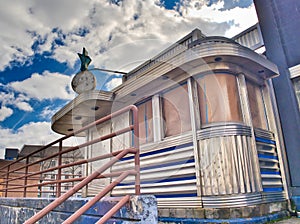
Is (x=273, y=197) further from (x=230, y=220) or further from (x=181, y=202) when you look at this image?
(x=181, y=202)

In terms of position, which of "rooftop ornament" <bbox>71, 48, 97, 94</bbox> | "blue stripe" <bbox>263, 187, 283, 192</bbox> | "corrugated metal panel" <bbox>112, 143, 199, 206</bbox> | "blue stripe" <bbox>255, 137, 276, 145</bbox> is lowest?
"blue stripe" <bbox>263, 187, 283, 192</bbox>

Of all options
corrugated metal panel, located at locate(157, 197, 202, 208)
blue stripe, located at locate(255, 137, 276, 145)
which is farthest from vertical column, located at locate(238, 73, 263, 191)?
corrugated metal panel, located at locate(157, 197, 202, 208)

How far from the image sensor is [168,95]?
5590mm

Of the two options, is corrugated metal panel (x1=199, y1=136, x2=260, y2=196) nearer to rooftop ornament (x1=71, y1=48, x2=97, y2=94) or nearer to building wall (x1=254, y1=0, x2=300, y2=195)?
building wall (x1=254, y1=0, x2=300, y2=195)

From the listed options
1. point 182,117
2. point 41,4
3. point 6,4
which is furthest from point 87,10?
point 182,117

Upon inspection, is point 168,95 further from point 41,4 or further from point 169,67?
point 41,4

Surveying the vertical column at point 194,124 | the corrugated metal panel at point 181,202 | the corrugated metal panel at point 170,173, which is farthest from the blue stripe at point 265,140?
the corrugated metal panel at point 181,202

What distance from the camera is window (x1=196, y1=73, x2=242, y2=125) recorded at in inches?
187

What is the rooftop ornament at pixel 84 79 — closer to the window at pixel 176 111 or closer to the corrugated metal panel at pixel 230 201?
the window at pixel 176 111

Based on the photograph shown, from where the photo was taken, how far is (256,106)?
5.48m

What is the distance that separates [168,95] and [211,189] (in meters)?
2.19

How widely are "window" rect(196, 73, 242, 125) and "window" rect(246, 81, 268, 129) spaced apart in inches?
21.4

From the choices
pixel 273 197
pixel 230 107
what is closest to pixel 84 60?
pixel 230 107

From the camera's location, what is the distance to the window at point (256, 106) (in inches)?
209
